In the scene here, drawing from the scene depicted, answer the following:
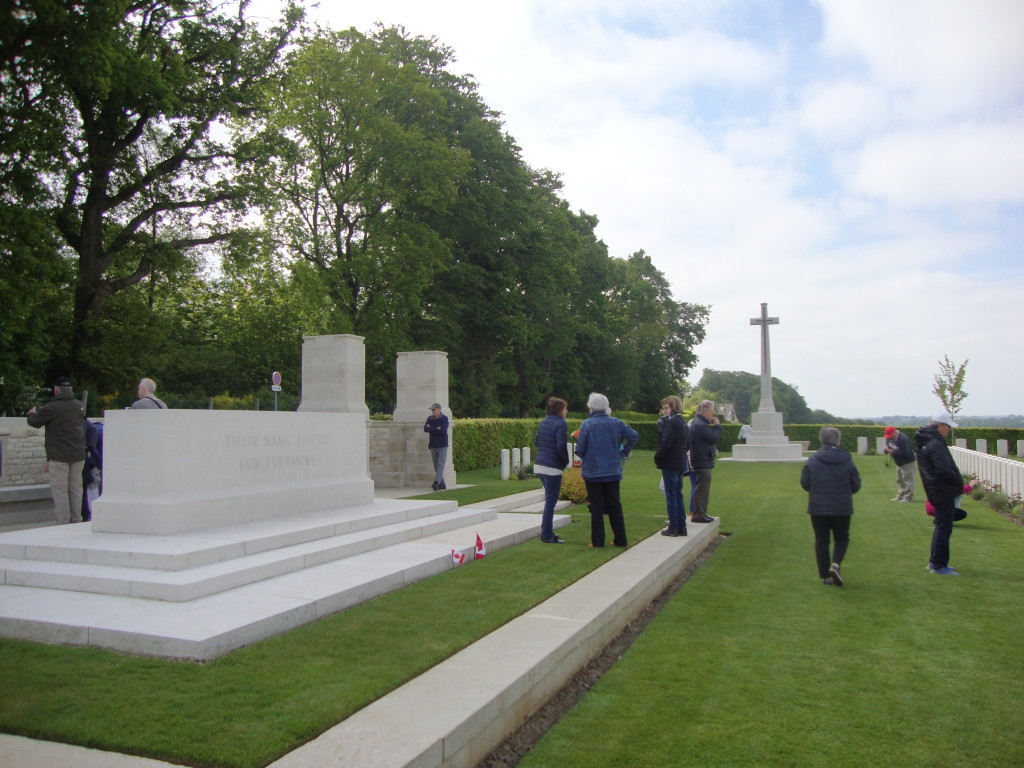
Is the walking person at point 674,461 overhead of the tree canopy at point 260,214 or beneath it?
beneath

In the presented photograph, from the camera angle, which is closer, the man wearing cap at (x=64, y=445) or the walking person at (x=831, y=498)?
the walking person at (x=831, y=498)

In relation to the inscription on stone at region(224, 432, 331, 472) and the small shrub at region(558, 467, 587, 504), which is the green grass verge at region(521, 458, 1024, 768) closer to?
the small shrub at region(558, 467, 587, 504)

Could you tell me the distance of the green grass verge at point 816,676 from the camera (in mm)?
4004

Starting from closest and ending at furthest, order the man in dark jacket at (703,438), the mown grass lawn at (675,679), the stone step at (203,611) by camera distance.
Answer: the mown grass lawn at (675,679)
the stone step at (203,611)
the man in dark jacket at (703,438)

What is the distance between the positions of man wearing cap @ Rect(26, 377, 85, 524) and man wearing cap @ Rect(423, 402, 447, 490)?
7264mm

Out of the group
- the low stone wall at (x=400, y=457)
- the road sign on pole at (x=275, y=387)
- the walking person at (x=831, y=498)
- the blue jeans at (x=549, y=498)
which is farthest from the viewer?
the road sign on pole at (x=275, y=387)

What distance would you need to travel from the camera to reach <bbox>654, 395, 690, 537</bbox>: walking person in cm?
980

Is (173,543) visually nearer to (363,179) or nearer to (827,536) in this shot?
(827,536)

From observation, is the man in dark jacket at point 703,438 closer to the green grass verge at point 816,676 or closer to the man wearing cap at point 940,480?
the green grass verge at point 816,676

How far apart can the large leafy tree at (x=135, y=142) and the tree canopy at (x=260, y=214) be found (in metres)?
0.08

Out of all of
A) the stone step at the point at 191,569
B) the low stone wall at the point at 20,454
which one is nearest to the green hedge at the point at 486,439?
the low stone wall at the point at 20,454

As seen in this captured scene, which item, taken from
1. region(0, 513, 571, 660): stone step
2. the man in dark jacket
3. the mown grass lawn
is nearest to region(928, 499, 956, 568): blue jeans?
the mown grass lawn

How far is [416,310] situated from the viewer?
29.8m

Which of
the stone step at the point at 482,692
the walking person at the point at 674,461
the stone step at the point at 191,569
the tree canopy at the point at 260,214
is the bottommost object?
the stone step at the point at 482,692
